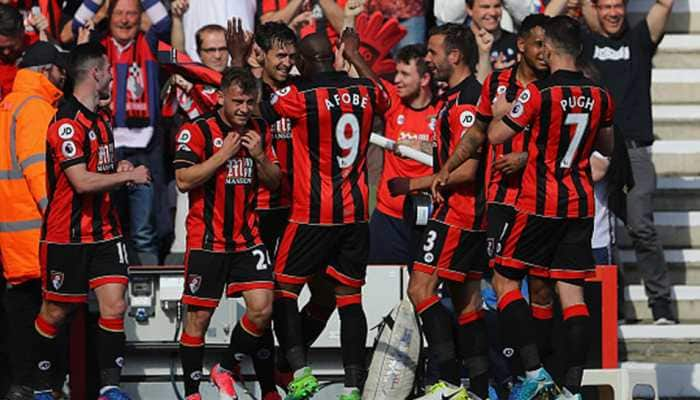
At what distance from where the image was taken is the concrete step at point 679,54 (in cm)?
1535

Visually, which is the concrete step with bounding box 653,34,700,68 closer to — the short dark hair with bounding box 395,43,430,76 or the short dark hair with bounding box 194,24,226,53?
the short dark hair with bounding box 395,43,430,76

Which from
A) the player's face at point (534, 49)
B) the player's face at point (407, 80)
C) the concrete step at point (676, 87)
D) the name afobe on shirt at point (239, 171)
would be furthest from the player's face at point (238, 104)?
the concrete step at point (676, 87)

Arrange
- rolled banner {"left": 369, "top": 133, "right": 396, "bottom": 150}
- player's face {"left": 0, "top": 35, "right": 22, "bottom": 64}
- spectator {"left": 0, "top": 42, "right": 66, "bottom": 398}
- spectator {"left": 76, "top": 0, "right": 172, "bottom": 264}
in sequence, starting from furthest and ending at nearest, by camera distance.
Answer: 1. spectator {"left": 76, "top": 0, "right": 172, "bottom": 264}
2. player's face {"left": 0, "top": 35, "right": 22, "bottom": 64}
3. rolled banner {"left": 369, "top": 133, "right": 396, "bottom": 150}
4. spectator {"left": 0, "top": 42, "right": 66, "bottom": 398}

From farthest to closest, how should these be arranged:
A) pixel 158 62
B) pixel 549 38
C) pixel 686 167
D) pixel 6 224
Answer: pixel 686 167
pixel 158 62
pixel 6 224
pixel 549 38

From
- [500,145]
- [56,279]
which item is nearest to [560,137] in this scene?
[500,145]

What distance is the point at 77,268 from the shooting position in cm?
1132

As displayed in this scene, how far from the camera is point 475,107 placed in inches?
448

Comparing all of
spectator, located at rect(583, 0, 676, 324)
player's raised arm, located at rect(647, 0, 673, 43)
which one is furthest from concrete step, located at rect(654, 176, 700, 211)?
player's raised arm, located at rect(647, 0, 673, 43)

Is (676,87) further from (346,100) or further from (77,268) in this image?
(77,268)

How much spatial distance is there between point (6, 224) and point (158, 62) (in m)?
2.08

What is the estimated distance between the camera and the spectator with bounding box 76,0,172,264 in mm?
13172

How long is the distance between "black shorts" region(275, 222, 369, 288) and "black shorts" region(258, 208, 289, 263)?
511 millimetres

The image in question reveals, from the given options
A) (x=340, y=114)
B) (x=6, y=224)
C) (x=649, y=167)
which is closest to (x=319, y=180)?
(x=340, y=114)

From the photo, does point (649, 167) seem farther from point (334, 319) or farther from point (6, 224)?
point (6, 224)
